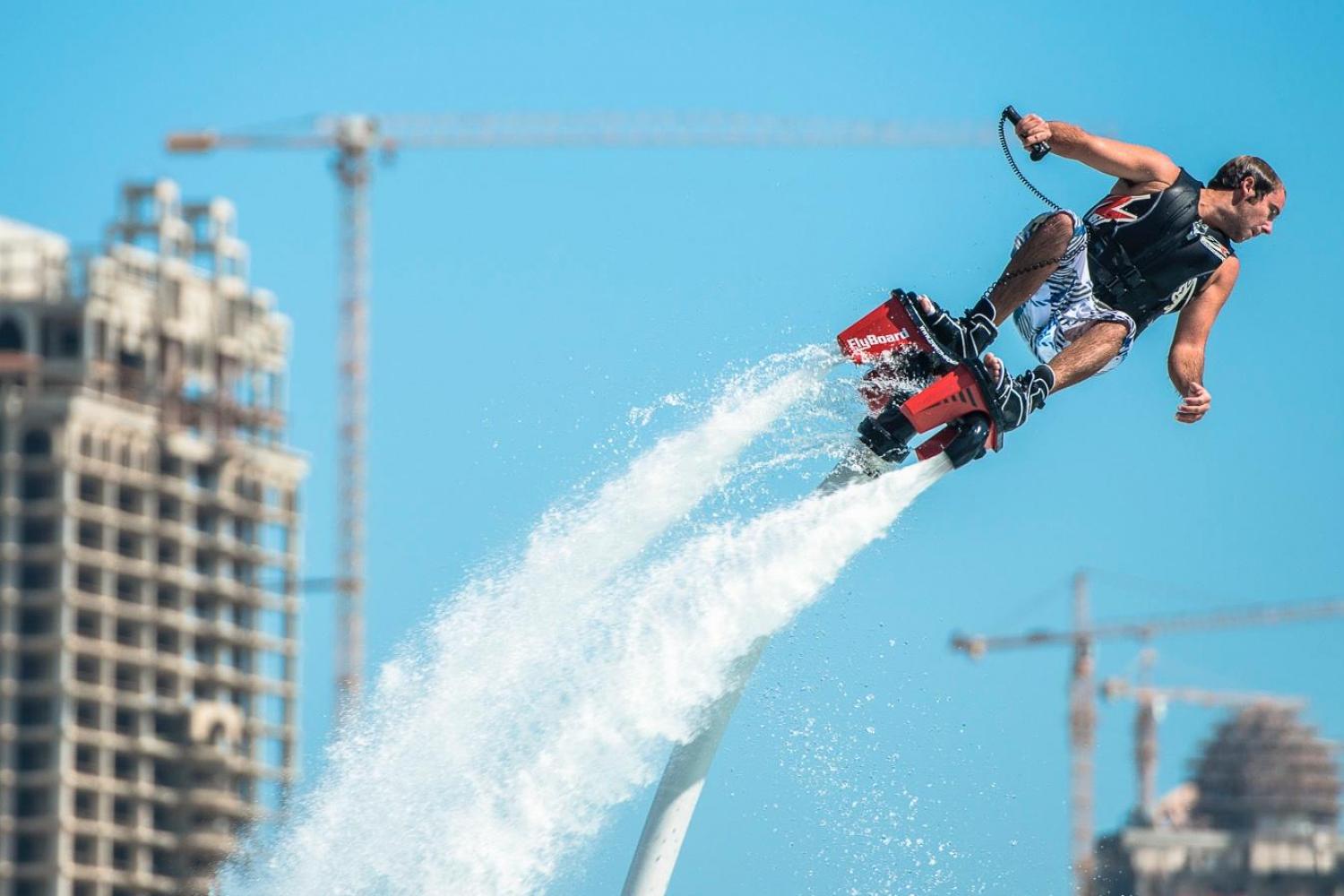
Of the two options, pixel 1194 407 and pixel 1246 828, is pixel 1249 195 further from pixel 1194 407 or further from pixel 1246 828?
pixel 1246 828

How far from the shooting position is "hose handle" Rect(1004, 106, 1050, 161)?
22250 millimetres

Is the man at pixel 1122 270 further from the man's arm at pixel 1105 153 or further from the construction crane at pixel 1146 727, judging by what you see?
the construction crane at pixel 1146 727

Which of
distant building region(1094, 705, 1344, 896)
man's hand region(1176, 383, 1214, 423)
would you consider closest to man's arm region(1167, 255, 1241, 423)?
man's hand region(1176, 383, 1214, 423)

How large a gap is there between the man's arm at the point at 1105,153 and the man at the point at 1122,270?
2cm

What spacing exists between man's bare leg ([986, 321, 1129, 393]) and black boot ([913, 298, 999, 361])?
0.69 m

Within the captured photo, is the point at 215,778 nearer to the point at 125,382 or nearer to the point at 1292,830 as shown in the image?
the point at 125,382

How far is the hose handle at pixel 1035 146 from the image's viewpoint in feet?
73.0

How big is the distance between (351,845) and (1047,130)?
32.8 feet

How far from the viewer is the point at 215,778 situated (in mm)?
119312

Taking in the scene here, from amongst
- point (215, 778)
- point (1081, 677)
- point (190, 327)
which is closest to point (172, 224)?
point (190, 327)

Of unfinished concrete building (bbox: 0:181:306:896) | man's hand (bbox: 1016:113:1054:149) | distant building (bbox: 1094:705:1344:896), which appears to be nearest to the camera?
man's hand (bbox: 1016:113:1054:149)

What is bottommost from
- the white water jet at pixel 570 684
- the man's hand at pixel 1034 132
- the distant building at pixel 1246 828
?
the white water jet at pixel 570 684

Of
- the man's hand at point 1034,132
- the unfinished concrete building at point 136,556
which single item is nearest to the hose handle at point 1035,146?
the man's hand at point 1034,132

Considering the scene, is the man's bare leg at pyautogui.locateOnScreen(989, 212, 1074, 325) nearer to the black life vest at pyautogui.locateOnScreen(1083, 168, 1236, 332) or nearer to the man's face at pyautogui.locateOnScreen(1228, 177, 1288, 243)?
the black life vest at pyautogui.locateOnScreen(1083, 168, 1236, 332)
